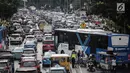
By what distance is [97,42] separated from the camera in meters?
35.5

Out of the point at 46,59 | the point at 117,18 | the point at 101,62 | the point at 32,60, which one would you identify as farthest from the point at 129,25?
the point at 32,60

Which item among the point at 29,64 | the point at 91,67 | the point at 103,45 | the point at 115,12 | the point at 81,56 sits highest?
the point at 115,12

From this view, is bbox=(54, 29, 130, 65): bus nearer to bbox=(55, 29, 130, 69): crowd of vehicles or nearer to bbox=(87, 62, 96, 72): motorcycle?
bbox=(55, 29, 130, 69): crowd of vehicles

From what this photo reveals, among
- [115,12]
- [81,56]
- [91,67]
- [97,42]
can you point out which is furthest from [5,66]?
[115,12]

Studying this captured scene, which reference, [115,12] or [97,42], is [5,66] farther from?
[115,12]

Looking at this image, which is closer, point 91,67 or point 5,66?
point 5,66

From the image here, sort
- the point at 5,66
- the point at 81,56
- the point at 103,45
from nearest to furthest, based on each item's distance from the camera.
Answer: the point at 5,66, the point at 103,45, the point at 81,56

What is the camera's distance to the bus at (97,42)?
3284 centimetres

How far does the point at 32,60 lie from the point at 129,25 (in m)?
10.1

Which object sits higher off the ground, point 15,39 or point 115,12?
point 115,12

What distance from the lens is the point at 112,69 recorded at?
3139cm

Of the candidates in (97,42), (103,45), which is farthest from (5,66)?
(97,42)

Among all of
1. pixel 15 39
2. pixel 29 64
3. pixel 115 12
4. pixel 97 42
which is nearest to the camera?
pixel 29 64

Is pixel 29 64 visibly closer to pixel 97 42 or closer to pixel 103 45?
pixel 103 45
